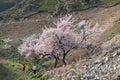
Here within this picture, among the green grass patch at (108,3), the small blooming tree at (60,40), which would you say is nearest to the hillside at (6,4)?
the green grass patch at (108,3)

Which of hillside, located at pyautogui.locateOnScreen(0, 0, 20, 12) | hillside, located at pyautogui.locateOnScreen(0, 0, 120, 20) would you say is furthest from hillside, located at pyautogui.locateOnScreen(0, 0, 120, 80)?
hillside, located at pyautogui.locateOnScreen(0, 0, 20, 12)

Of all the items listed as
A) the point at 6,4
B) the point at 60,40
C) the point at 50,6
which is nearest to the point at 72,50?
the point at 60,40

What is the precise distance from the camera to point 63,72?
2839cm

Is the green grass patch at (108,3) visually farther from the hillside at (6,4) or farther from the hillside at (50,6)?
the hillside at (6,4)

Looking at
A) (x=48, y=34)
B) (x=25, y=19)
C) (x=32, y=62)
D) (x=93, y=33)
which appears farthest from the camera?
(x=25, y=19)

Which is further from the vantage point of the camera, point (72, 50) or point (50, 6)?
point (50, 6)

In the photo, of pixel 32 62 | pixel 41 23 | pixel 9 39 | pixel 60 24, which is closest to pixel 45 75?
pixel 60 24

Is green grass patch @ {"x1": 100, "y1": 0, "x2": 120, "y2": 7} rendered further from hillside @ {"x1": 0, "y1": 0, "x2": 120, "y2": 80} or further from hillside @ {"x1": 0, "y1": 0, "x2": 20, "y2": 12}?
hillside @ {"x1": 0, "y1": 0, "x2": 20, "y2": 12}

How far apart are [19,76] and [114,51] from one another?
1860cm

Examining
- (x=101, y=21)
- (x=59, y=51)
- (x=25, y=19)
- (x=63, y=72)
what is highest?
(x=63, y=72)

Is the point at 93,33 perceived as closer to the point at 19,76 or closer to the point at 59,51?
the point at 59,51

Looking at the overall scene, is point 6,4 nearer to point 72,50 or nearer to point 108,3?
point 108,3

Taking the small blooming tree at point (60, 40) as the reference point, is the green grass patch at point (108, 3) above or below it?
below

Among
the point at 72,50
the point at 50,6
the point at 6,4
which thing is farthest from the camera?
the point at 6,4
